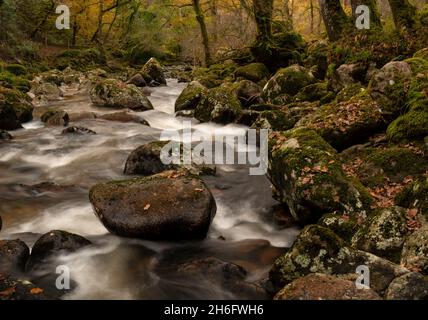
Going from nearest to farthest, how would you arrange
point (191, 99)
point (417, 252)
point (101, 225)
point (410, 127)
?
point (417, 252) < point (101, 225) < point (410, 127) < point (191, 99)

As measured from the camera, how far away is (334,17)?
13203 mm

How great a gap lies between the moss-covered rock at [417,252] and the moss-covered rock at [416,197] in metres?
0.69

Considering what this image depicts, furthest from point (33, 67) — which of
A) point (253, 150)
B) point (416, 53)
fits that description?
point (416, 53)

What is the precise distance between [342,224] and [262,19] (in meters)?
14.0

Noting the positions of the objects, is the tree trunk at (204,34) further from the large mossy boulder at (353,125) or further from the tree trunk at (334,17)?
the large mossy boulder at (353,125)

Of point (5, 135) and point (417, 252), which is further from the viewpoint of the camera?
point (5, 135)

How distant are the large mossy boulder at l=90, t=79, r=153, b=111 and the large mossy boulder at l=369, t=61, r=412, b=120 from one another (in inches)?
380

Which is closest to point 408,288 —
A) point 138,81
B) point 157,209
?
point 157,209

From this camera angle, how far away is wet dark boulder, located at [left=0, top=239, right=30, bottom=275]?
A: 220 inches

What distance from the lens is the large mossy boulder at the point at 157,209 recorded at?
253 inches

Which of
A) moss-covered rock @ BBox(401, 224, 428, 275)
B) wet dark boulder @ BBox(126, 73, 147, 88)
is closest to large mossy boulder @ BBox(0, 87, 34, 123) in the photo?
wet dark boulder @ BBox(126, 73, 147, 88)

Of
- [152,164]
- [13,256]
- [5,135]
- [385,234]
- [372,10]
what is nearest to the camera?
Answer: [385,234]

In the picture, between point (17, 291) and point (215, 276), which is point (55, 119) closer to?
point (215, 276)

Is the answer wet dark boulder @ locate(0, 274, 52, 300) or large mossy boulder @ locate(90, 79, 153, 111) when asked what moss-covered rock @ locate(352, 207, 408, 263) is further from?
large mossy boulder @ locate(90, 79, 153, 111)
